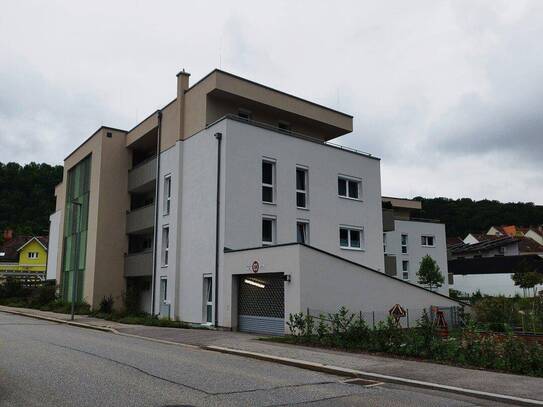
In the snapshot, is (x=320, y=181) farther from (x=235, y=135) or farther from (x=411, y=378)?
Result: (x=411, y=378)

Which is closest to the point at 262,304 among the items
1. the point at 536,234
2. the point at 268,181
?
the point at 268,181

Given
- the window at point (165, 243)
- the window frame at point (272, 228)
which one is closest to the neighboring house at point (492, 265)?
the window frame at point (272, 228)

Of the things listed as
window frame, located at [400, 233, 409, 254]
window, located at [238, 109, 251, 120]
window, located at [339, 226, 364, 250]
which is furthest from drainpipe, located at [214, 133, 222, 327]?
window frame, located at [400, 233, 409, 254]

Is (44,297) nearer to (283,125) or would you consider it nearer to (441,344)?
(283,125)

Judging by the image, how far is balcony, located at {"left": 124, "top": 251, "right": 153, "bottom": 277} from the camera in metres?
28.0

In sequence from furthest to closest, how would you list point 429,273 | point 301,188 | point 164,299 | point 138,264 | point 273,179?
point 429,273 < point 138,264 < point 164,299 < point 301,188 < point 273,179

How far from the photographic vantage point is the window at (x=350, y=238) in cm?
2670

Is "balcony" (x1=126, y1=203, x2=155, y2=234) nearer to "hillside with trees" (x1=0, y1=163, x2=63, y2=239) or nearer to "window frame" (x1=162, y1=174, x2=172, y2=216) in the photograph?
"window frame" (x1=162, y1=174, x2=172, y2=216)

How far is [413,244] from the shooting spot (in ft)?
158

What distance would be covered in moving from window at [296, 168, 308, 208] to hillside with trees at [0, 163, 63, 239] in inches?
2002

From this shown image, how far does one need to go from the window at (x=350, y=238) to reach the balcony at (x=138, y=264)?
32.8ft

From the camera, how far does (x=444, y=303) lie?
74.8 ft

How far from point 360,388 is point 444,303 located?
49.1ft

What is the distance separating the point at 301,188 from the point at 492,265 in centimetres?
3867
